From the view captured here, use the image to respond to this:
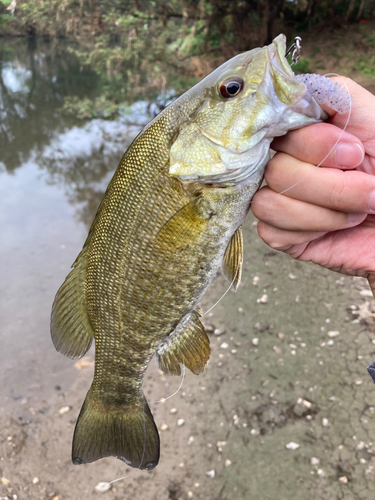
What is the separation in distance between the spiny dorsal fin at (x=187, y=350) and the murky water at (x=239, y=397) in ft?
4.92

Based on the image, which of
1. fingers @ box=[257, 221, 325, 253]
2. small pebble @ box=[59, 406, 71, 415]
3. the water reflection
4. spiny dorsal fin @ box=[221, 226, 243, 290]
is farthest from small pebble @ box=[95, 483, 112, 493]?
the water reflection

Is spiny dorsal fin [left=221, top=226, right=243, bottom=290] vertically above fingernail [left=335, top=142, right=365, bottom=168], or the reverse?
fingernail [left=335, top=142, right=365, bottom=168]

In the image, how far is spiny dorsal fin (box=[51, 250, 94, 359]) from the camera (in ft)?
5.60

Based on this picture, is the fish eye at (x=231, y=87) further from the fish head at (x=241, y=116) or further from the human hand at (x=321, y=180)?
the human hand at (x=321, y=180)

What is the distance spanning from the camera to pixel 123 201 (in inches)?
57.5

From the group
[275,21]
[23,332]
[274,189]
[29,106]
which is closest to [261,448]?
[274,189]

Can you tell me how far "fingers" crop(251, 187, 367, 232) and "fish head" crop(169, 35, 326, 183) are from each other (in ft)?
0.40

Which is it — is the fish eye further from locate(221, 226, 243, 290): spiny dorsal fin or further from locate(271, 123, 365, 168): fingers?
locate(221, 226, 243, 290): spiny dorsal fin

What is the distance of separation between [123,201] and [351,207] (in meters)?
0.91

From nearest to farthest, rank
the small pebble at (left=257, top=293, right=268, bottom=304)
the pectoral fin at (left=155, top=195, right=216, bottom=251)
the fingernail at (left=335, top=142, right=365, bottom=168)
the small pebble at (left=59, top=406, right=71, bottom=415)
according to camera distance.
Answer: the fingernail at (left=335, top=142, right=365, bottom=168) → the pectoral fin at (left=155, top=195, right=216, bottom=251) → the small pebble at (left=59, top=406, right=71, bottom=415) → the small pebble at (left=257, top=293, right=268, bottom=304)

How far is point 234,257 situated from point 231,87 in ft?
2.32

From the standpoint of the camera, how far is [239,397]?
308 cm

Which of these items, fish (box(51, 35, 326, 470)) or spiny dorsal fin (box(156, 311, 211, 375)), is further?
spiny dorsal fin (box(156, 311, 211, 375))

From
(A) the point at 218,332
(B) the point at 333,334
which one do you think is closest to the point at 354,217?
(B) the point at 333,334
